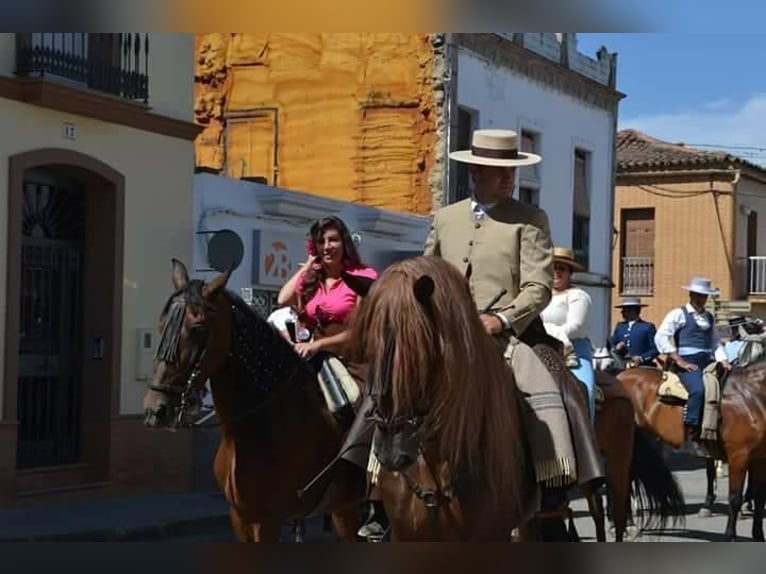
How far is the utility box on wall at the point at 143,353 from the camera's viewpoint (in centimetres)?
1283

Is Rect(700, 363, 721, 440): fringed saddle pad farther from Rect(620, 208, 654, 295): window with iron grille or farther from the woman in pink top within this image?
Rect(620, 208, 654, 295): window with iron grille

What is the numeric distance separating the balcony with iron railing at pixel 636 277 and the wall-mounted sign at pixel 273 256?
12384mm

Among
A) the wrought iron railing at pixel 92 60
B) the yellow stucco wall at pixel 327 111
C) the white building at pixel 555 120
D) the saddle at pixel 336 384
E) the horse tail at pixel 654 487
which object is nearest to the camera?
the saddle at pixel 336 384

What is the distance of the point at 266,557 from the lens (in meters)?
5.46

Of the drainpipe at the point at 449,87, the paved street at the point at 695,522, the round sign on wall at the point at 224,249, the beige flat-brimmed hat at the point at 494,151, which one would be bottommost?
the paved street at the point at 695,522

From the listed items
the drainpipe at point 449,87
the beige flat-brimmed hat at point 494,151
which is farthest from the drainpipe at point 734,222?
the beige flat-brimmed hat at point 494,151

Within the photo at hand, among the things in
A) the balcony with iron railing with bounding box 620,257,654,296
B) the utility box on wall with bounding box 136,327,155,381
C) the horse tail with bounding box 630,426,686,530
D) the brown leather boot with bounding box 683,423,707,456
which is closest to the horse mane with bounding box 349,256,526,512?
the horse tail with bounding box 630,426,686,530

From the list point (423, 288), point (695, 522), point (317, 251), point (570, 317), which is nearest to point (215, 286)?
point (317, 251)

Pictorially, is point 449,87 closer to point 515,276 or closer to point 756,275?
point 756,275

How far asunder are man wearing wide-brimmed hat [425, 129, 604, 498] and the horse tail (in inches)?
129

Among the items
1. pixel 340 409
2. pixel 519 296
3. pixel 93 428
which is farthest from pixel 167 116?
pixel 519 296

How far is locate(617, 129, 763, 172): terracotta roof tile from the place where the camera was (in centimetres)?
2688

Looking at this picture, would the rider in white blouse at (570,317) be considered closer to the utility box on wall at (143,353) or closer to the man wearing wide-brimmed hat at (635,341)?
the utility box on wall at (143,353)

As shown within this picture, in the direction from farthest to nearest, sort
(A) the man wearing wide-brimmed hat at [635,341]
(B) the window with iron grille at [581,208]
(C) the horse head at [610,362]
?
1. (B) the window with iron grille at [581,208]
2. (A) the man wearing wide-brimmed hat at [635,341]
3. (C) the horse head at [610,362]
